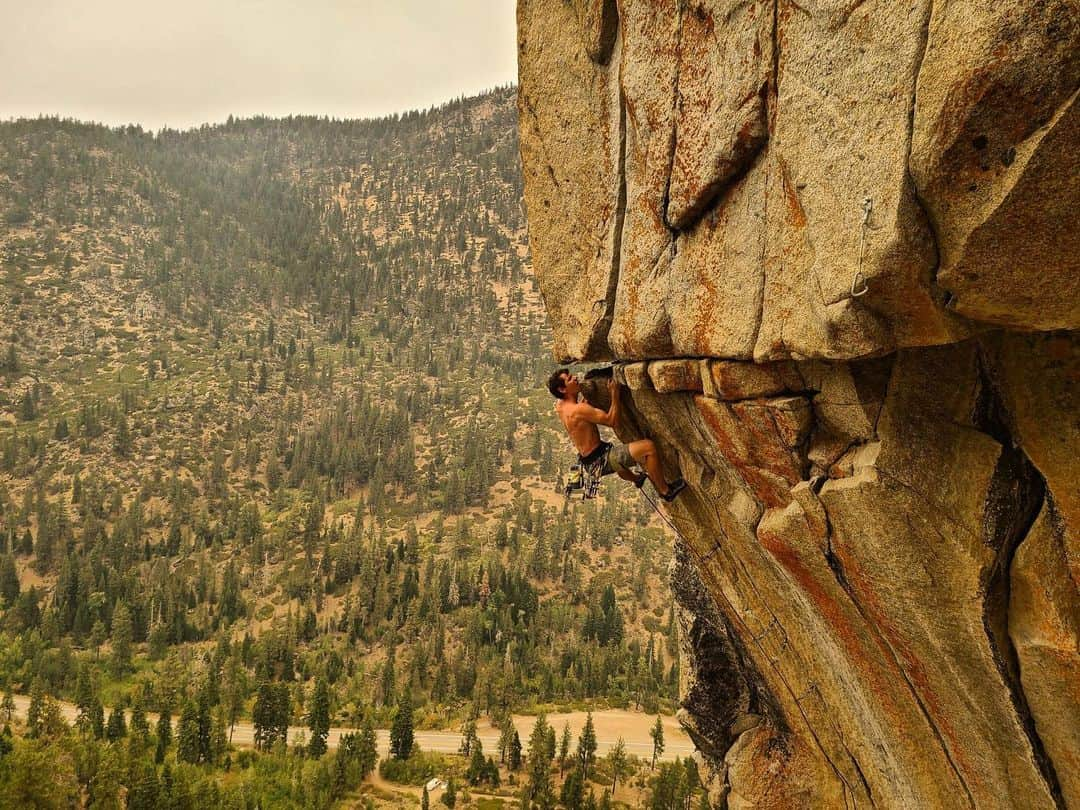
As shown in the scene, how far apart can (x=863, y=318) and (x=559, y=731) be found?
43.9 m

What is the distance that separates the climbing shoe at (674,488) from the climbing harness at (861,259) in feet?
15.3

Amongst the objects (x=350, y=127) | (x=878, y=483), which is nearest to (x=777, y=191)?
(x=878, y=483)

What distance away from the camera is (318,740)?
126ft

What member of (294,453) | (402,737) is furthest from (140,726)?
(294,453)

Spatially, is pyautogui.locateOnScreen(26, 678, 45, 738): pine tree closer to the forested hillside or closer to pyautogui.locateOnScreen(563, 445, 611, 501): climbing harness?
the forested hillside

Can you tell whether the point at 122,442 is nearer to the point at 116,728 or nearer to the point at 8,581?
the point at 8,581

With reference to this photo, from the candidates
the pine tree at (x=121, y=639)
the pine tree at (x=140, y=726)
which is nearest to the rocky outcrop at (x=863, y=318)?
the pine tree at (x=140, y=726)

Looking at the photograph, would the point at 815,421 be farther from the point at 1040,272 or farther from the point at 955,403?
the point at 1040,272

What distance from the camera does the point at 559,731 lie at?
1713 inches

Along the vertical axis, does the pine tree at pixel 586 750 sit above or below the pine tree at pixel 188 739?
below

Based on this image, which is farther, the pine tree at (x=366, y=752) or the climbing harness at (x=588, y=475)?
the pine tree at (x=366, y=752)

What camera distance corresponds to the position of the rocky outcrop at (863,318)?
371 centimetres

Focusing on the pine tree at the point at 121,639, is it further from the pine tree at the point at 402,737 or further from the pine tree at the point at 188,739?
the pine tree at the point at 402,737

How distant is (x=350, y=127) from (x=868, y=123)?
17605 cm
